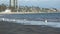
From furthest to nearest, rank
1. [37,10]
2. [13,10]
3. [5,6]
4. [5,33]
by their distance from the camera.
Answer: [37,10]
[5,6]
[13,10]
[5,33]

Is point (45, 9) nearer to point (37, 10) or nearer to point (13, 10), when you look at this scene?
point (37, 10)

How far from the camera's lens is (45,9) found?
11981 centimetres

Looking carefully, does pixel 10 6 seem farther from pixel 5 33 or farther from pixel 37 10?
pixel 5 33

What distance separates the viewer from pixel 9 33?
14.7 metres

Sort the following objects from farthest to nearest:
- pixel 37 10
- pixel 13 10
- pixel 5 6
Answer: pixel 37 10 < pixel 5 6 < pixel 13 10

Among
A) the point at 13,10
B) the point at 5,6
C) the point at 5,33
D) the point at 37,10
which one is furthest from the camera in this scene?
the point at 37,10

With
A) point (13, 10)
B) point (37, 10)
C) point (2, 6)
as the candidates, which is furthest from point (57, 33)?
point (37, 10)

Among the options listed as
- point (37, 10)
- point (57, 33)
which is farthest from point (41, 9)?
point (57, 33)

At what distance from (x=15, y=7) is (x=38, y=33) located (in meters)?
86.6

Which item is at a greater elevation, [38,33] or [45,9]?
[38,33]

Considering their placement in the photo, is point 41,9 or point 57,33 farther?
point 41,9

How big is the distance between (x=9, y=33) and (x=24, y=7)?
103190 millimetres

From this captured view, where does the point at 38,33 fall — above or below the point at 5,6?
above

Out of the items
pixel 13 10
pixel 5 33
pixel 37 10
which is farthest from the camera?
pixel 37 10
